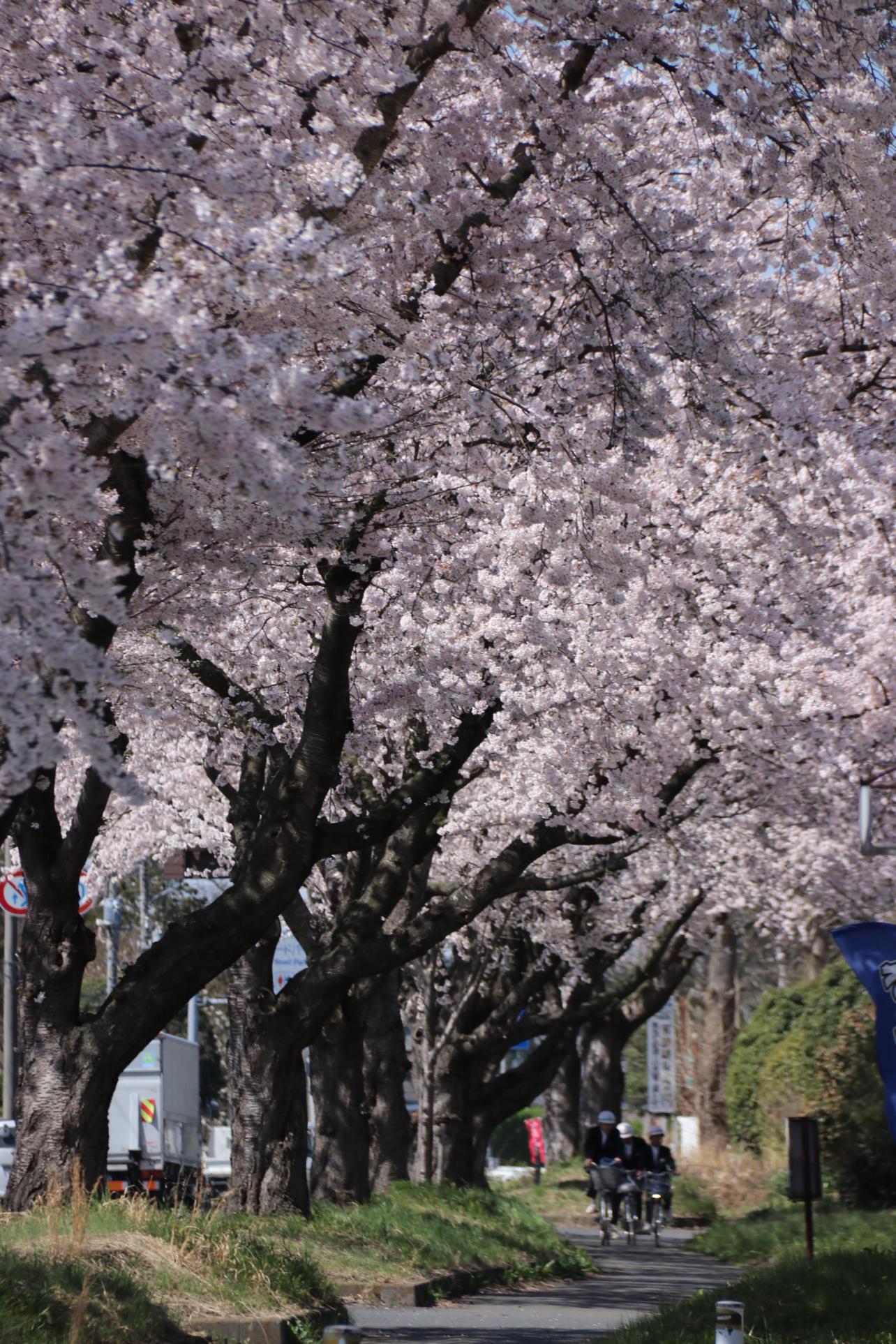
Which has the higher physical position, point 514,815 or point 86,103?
point 86,103

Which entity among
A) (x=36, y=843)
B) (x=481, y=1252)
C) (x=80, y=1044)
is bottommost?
(x=481, y=1252)

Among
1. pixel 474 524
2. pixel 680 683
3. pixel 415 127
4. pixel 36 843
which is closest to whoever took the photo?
pixel 415 127

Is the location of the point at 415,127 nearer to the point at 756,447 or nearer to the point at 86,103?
the point at 86,103

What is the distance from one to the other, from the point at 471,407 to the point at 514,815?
938 centimetres

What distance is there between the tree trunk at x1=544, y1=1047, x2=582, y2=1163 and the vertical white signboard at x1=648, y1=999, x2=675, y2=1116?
380cm

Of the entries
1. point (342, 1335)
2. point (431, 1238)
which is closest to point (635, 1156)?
point (431, 1238)

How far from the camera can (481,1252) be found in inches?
741

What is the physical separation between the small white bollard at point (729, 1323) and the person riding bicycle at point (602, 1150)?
18791 mm

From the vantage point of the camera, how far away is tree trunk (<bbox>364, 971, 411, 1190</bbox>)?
22.1 metres

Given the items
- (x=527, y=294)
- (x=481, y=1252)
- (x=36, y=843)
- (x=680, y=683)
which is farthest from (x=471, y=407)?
(x=481, y=1252)

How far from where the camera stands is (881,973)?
11.3m

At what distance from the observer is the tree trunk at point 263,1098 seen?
15.8 meters

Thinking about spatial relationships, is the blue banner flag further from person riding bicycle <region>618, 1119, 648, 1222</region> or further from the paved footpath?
person riding bicycle <region>618, 1119, 648, 1222</region>

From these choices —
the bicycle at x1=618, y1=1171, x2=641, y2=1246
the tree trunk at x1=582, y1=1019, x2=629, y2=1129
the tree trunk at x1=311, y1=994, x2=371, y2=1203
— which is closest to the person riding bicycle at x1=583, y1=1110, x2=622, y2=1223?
the bicycle at x1=618, y1=1171, x2=641, y2=1246
